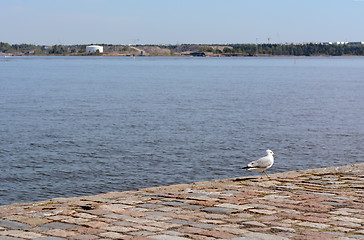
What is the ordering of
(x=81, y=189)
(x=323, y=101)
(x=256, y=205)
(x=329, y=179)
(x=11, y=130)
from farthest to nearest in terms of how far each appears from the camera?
(x=323, y=101) → (x=11, y=130) → (x=81, y=189) → (x=329, y=179) → (x=256, y=205)

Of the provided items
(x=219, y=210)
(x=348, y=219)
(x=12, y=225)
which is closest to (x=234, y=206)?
(x=219, y=210)

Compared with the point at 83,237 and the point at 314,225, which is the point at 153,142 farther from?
the point at 83,237

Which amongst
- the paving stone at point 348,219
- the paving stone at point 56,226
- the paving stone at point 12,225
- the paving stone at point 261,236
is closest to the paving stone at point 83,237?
the paving stone at point 56,226

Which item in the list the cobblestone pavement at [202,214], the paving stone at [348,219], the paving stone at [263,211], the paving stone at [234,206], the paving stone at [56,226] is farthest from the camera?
the paving stone at [234,206]

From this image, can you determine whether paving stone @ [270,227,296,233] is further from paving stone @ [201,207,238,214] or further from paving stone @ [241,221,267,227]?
paving stone @ [201,207,238,214]

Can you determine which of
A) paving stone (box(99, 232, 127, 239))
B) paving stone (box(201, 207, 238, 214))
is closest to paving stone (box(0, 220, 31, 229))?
paving stone (box(99, 232, 127, 239))

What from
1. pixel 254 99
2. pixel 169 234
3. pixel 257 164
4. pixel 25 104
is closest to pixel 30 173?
pixel 257 164

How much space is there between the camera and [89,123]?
1219 inches

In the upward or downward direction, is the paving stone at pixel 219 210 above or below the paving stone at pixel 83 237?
below

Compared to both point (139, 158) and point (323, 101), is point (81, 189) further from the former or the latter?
point (323, 101)

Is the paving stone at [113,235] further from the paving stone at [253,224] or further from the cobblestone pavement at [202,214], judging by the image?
the paving stone at [253,224]

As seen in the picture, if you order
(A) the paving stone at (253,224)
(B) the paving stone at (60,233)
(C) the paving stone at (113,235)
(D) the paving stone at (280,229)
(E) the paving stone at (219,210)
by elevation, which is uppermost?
(B) the paving stone at (60,233)

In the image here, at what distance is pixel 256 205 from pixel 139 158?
41.4 ft

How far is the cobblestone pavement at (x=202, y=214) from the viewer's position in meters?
6.86
